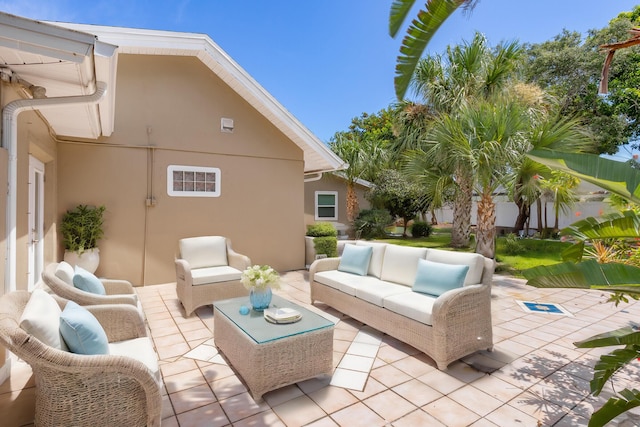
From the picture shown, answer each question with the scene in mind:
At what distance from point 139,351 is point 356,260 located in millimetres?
3586

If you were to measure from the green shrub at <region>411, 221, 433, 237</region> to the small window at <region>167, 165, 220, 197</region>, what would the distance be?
1106 centimetres

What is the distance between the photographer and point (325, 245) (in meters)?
9.35

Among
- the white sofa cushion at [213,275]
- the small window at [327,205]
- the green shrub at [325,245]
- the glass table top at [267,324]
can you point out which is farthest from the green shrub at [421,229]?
the glass table top at [267,324]

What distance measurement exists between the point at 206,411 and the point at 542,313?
5453 mm

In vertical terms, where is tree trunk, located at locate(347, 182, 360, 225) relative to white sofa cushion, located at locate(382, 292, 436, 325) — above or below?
above

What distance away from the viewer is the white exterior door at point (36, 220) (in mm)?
5219

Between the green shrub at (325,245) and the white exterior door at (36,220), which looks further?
the green shrub at (325,245)

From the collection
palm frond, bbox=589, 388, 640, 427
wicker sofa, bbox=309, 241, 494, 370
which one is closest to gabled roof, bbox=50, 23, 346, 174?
wicker sofa, bbox=309, 241, 494, 370

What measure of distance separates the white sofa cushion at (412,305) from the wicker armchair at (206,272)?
2.80 metres

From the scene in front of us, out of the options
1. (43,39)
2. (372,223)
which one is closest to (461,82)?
(372,223)

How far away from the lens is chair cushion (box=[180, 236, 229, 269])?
20.4ft

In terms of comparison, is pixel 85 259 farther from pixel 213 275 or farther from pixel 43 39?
pixel 43 39

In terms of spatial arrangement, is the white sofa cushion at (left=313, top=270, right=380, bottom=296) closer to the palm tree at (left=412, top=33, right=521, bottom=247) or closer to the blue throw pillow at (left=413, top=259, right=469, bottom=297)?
the blue throw pillow at (left=413, top=259, right=469, bottom=297)

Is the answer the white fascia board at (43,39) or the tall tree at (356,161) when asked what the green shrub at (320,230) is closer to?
the tall tree at (356,161)
